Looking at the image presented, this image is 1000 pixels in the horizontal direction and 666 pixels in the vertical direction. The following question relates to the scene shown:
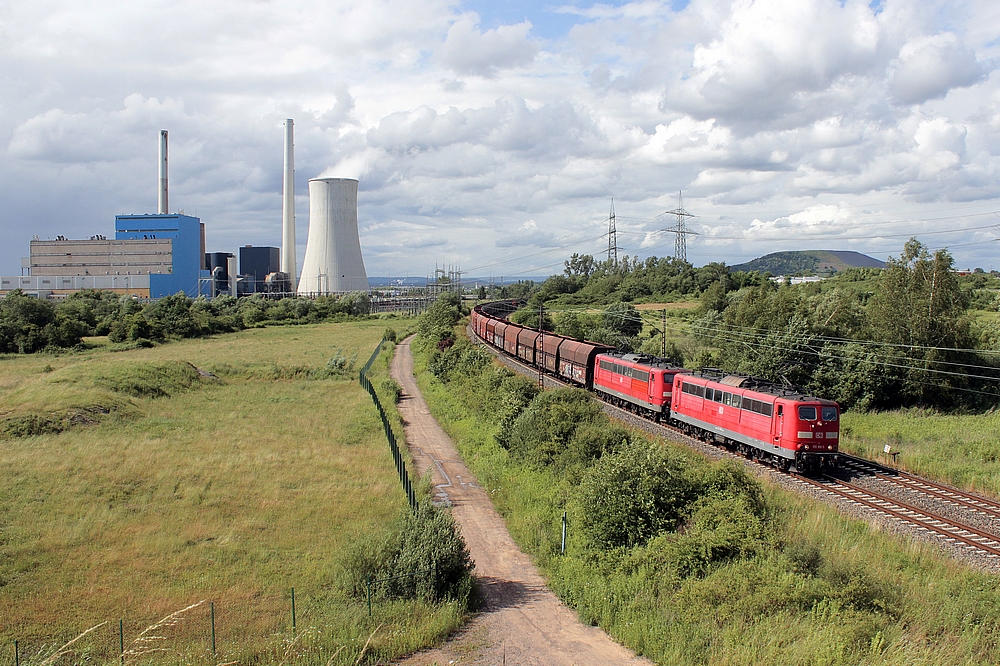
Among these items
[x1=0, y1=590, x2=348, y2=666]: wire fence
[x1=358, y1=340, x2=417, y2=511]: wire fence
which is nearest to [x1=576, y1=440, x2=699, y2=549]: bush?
[x1=358, y1=340, x2=417, y2=511]: wire fence

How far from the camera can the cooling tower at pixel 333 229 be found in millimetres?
99875

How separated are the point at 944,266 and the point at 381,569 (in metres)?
41.7

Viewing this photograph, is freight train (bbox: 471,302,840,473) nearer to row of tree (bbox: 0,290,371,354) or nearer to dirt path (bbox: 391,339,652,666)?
dirt path (bbox: 391,339,652,666)

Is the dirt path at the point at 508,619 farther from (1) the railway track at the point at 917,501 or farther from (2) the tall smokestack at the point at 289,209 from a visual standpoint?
(2) the tall smokestack at the point at 289,209

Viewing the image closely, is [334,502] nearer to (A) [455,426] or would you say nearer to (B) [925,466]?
(A) [455,426]

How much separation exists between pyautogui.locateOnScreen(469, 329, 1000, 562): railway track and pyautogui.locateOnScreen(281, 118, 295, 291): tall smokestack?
355ft

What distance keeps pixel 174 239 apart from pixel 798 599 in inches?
5725

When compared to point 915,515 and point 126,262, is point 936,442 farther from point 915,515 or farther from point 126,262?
point 126,262

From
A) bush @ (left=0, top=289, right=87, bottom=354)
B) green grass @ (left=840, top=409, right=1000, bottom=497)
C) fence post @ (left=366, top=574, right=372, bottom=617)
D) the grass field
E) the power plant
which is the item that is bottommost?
the grass field

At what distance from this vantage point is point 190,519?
22266 mm

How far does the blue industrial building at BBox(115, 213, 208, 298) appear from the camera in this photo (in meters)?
136

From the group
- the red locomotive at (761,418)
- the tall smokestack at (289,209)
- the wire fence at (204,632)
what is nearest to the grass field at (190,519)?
the wire fence at (204,632)

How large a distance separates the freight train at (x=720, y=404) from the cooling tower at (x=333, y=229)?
6437cm

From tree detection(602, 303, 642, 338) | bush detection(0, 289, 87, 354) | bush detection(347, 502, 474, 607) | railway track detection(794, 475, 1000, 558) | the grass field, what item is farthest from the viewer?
bush detection(0, 289, 87, 354)
